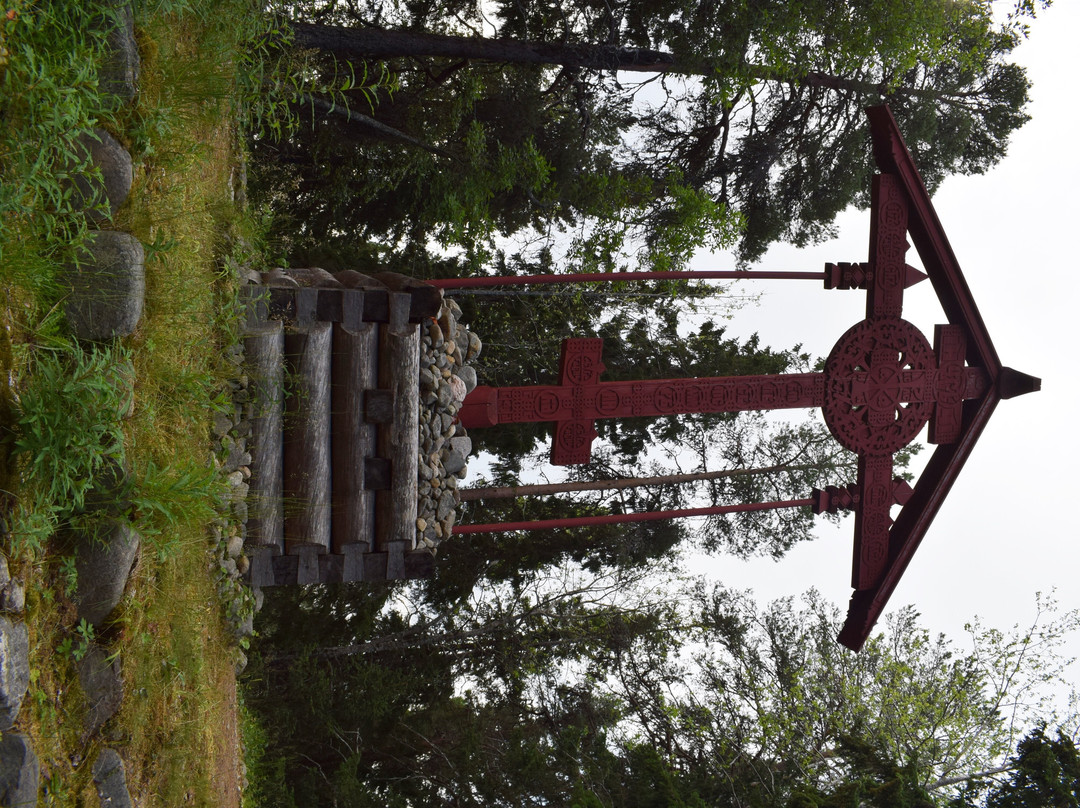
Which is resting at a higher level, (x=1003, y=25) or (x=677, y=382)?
(x=1003, y=25)

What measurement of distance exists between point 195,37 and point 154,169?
1334 mm

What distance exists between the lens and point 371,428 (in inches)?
258

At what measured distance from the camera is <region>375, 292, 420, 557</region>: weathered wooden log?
6457 mm

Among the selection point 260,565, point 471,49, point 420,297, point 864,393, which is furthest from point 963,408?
point 471,49

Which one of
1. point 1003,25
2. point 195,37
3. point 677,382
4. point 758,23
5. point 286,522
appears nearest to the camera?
point 195,37

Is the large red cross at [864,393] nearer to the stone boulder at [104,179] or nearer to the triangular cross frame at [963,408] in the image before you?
the triangular cross frame at [963,408]

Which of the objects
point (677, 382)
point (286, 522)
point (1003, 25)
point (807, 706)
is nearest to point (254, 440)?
point (286, 522)

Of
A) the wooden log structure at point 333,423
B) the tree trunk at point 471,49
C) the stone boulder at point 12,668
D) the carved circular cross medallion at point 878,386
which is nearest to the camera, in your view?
the stone boulder at point 12,668

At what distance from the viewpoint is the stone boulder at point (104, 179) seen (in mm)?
4066

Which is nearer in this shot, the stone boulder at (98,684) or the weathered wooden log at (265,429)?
the stone boulder at (98,684)

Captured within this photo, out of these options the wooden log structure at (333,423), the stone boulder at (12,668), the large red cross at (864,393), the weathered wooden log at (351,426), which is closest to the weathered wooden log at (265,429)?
the wooden log structure at (333,423)

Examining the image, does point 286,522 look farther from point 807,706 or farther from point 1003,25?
point 1003,25

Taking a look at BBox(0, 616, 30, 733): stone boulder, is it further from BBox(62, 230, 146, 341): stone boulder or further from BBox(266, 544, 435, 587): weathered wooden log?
BBox(266, 544, 435, 587): weathered wooden log

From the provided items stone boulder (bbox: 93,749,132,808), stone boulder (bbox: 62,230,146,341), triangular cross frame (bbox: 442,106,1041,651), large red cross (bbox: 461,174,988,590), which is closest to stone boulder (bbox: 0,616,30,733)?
stone boulder (bbox: 93,749,132,808)
